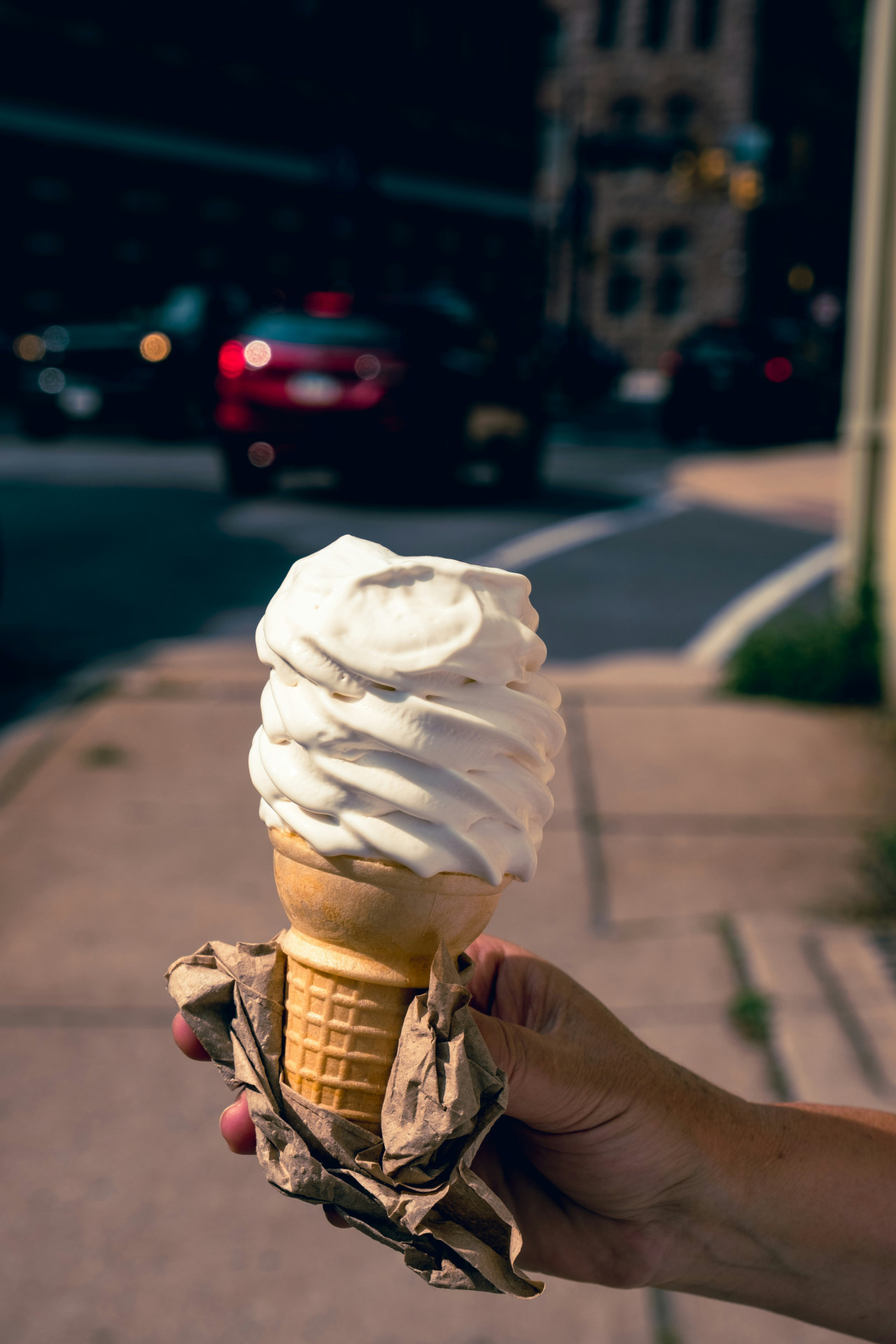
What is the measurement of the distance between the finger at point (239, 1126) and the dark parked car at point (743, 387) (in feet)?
66.2

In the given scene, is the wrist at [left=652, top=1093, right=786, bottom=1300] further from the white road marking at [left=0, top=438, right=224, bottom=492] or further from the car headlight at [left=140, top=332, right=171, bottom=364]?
the car headlight at [left=140, top=332, right=171, bottom=364]

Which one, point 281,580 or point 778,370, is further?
point 778,370

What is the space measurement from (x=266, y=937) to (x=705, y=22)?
5188 cm

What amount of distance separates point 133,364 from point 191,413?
1217 mm

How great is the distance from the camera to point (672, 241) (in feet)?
166

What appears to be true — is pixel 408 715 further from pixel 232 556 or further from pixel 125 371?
pixel 125 371

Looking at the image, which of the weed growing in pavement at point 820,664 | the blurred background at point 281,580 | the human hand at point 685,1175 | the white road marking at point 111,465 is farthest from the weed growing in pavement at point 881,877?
the white road marking at point 111,465

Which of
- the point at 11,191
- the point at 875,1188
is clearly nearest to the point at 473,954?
the point at 875,1188

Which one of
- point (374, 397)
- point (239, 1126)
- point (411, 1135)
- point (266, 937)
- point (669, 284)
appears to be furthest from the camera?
point (669, 284)

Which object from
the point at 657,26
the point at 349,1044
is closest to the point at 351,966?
the point at 349,1044

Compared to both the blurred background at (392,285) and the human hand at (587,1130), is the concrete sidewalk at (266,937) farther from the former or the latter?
the blurred background at (392,285)

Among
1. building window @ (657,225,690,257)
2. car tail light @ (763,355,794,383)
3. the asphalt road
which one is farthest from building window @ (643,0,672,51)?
the asphalt road

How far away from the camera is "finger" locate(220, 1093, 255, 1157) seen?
1741 millimetres

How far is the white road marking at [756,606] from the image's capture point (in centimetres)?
843
